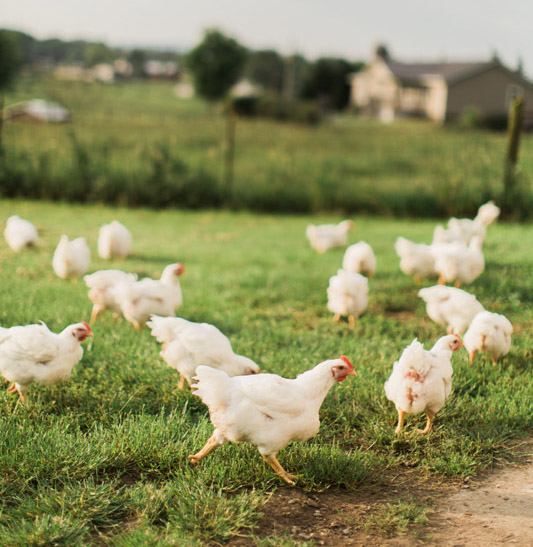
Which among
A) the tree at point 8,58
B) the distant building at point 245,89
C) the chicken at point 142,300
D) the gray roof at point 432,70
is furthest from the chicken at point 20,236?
the distant building at point 245,89

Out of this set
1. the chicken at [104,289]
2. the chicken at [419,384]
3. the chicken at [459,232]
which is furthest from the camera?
the chicken at [459,232]

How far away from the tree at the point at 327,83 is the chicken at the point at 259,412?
2318 inches

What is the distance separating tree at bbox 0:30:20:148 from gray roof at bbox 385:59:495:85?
29496mm

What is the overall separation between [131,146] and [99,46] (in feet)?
85.2

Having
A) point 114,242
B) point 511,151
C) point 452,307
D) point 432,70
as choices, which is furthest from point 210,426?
point 432,70

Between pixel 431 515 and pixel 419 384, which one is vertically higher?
pixel 419 384

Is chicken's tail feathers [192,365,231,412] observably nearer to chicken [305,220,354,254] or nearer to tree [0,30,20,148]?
chicken [305,220,354,254]

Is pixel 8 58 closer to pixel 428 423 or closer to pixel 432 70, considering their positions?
pixel 428 423

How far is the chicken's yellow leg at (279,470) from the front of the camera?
3.07 m

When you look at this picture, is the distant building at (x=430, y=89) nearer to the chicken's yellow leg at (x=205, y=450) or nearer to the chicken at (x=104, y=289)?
the chicken at (x=104, y=289)

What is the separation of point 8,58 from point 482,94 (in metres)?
30.9

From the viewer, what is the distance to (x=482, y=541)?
8.77 feet

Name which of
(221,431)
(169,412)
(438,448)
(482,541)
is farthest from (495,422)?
(169,412)

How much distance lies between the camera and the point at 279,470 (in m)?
3.09
